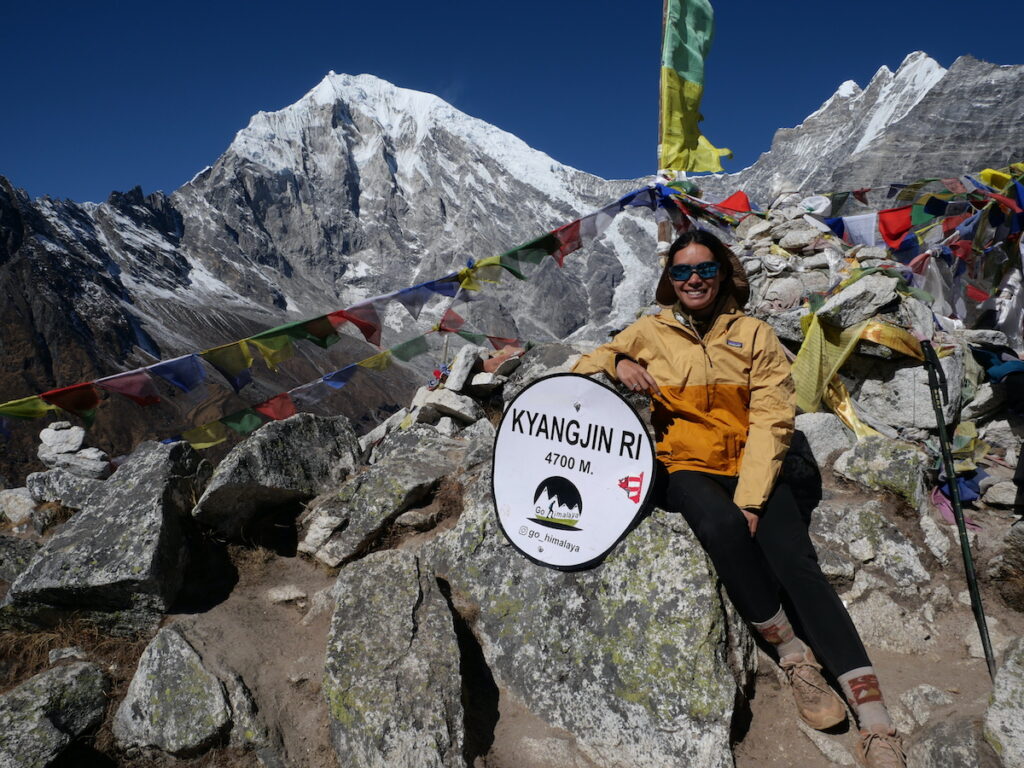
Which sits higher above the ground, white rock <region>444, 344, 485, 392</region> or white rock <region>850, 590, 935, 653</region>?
white rock <region>444, 344, 485, 392</region>

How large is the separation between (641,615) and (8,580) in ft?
15.5

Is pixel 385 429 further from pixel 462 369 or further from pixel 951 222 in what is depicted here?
pixel 951 222

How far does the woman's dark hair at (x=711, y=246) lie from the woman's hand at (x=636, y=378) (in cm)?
78

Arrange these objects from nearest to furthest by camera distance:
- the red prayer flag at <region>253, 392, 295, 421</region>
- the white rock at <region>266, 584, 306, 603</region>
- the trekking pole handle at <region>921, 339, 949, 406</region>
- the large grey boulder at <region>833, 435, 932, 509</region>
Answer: the white rock at <region>266, 584, 306, 603</region> → the large grey boulder at <region>833, 435, 932, 509</region> → the trekking pole handle at <region>921, 339, 949, 406</region> → the red prayer flag at <region>253, 392, 295, 421</region>

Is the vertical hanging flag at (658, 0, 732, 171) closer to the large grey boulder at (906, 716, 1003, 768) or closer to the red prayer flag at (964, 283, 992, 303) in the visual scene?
the red prayer flag at (964, 283, 992, 303)

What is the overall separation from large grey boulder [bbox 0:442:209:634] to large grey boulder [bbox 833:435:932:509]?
5.04m

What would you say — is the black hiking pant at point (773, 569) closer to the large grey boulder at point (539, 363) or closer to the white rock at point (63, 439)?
the large grey boulder at point (539, 363)

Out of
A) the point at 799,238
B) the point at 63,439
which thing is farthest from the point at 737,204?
the point at 63,439

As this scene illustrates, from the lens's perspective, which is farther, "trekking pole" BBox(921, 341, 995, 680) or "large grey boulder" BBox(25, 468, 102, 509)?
"large grey boulder" BBox(25, 468, 102, 509)

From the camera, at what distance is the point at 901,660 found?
10.8 feet

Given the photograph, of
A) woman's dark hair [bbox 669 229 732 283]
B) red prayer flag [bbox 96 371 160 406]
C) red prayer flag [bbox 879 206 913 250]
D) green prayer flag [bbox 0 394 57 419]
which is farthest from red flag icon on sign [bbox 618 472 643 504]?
red prayer flag [bbox 879 206 913 250]

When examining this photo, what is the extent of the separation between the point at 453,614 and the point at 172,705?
5.15 ft

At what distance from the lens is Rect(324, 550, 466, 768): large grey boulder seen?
107 inches

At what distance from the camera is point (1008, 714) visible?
238 cm
